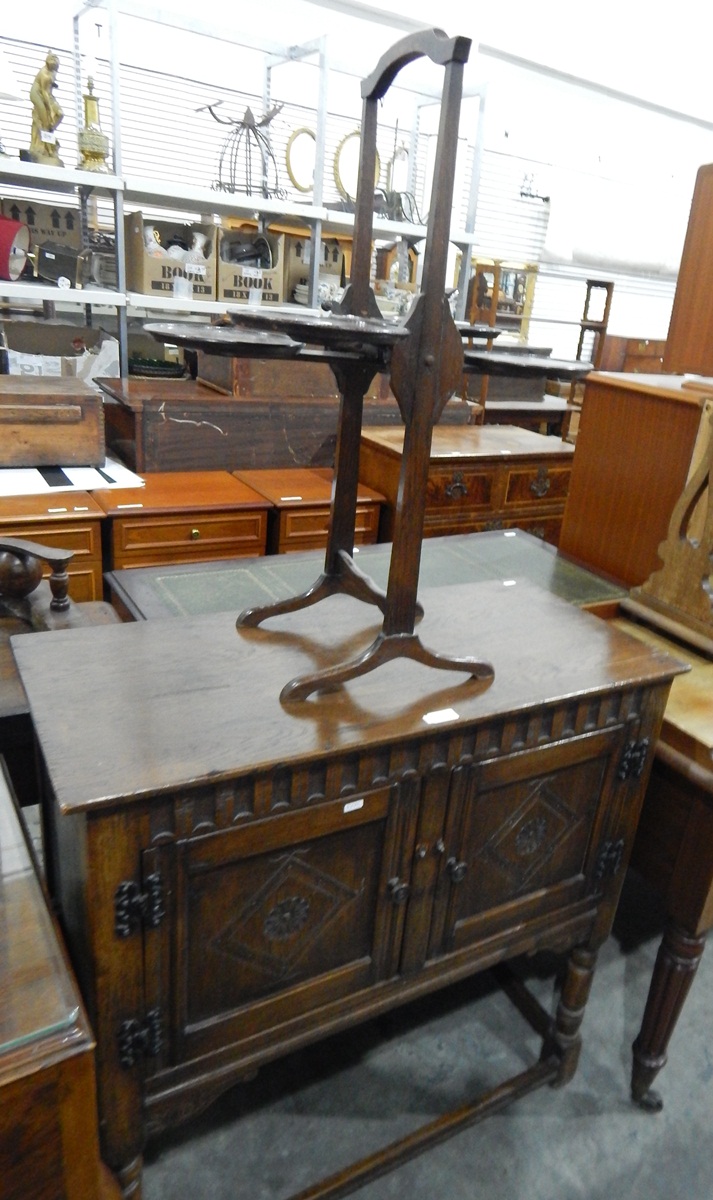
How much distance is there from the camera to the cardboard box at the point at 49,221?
3.22 m

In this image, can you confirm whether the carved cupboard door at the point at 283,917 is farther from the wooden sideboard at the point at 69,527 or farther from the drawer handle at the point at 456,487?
the drawer handle at the point at 456,487

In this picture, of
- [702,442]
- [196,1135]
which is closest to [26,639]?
[196,1135]

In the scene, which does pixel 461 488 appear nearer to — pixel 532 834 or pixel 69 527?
pixel 69 527

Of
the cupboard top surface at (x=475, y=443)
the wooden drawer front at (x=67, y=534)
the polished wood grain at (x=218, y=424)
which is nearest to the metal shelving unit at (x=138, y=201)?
the polished wood grain at (x=218, y=424)

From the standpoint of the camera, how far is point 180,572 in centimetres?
185

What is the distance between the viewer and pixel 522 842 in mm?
1197

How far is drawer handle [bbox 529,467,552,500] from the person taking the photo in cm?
325

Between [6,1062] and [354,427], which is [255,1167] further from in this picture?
[354,427]

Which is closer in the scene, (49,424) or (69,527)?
(69,527)

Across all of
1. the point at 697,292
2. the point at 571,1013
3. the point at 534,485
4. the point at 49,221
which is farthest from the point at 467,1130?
the point at 49,221

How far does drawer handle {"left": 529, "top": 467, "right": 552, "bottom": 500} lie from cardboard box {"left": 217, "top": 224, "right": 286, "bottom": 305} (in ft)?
4.30

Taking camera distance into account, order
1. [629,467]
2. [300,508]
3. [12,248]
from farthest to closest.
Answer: [12,248] → [300,508] → [629,467]

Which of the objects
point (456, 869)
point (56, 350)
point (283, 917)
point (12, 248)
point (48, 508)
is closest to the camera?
point (283, 917)

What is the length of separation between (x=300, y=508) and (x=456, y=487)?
2.22 feet
